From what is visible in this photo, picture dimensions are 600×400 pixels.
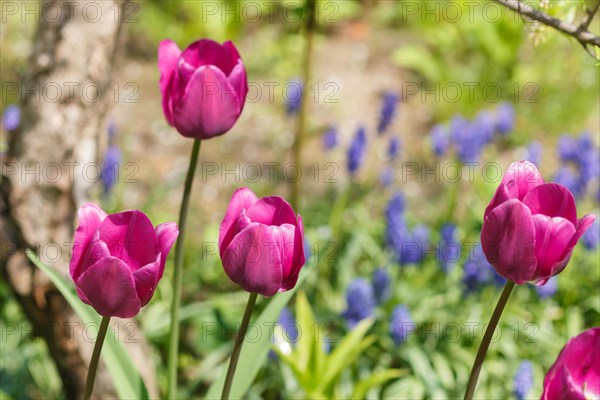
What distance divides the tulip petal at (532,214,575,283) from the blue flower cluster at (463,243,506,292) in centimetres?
159

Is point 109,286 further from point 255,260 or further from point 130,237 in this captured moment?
point 255,260

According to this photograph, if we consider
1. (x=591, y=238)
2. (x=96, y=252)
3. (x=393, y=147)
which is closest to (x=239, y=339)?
(x=96, y=252)

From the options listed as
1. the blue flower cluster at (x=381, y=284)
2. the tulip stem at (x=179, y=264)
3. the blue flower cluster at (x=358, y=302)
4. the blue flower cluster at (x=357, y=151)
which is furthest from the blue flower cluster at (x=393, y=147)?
the tulip stem at (x=179, y=264)

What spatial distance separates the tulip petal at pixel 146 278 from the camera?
124 centimetres

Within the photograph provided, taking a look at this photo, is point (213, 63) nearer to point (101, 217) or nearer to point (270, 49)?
point (101, 217)

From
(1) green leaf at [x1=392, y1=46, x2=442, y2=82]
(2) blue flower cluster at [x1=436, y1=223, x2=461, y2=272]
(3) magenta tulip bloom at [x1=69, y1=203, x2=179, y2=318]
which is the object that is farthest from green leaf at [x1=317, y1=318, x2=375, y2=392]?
(1) green leaf at [x1=392, y1=46, x2=442, y2=82]

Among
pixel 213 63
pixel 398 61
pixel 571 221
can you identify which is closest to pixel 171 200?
pixel 398 61

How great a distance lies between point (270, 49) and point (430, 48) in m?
1.16

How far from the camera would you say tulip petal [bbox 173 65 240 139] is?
1.48m

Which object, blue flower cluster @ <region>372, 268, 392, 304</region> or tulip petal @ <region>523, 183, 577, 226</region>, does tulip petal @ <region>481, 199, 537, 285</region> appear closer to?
tulip petal @ <region>523, 183, 577, 226</region>

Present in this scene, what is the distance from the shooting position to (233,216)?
1331 mm

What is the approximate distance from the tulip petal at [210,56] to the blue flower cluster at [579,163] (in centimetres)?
207

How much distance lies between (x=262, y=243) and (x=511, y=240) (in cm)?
37

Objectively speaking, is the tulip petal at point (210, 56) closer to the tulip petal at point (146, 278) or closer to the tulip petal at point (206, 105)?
the tulip petal at point (206, 105)
